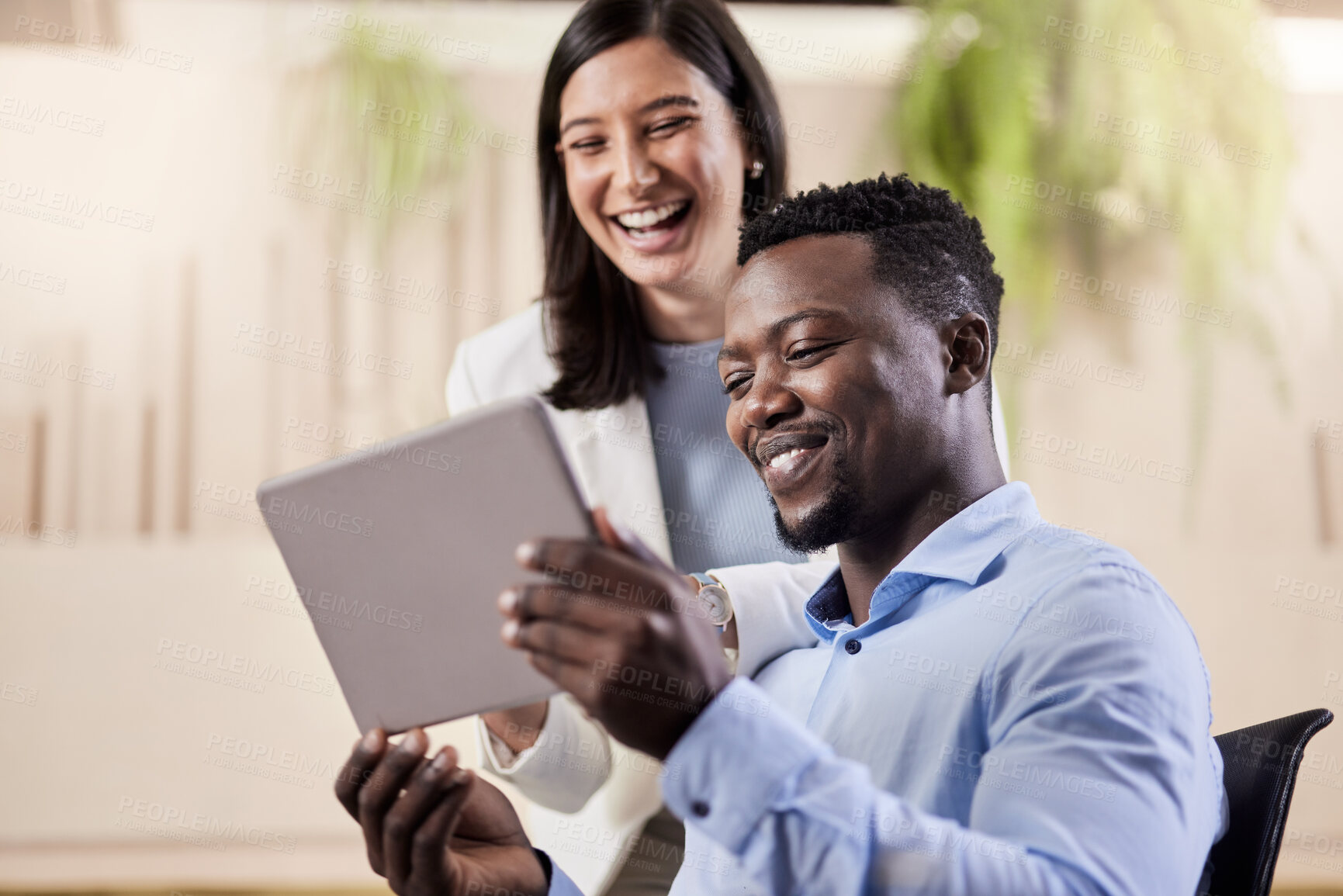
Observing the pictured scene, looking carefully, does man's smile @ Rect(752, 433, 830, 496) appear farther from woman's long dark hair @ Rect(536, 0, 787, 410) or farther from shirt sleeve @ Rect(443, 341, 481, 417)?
shirt sleeve @ Rect(443, 341, 481, 417)

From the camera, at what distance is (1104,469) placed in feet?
9.86

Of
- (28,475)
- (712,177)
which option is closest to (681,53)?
(712,177)

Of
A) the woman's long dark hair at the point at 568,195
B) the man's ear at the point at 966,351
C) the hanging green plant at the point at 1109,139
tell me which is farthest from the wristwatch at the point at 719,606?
the hanging green plant at the point at 1109,139

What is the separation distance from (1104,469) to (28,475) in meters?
3.08

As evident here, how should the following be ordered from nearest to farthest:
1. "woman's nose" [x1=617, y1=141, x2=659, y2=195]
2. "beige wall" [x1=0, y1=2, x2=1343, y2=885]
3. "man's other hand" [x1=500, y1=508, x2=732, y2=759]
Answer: "man's other hand" [x1=500, y1=508, x2=732, y2=759], "woman's nose" [x1=617, y1=141, x2=659, y2=195], "beige wall" [x1=0, y1=2, x2=1343, y2=885]

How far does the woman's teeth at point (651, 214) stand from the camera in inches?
69.8

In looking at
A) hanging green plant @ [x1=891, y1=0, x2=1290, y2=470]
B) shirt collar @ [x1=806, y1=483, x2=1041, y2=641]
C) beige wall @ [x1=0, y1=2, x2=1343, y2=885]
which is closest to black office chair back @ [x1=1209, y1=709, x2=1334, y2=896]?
shirt collar @ [x1=806, y1=483, x2=1041, y2=641]

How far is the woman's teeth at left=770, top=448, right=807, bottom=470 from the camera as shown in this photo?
112cm

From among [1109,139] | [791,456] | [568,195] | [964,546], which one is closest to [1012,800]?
[964,546]

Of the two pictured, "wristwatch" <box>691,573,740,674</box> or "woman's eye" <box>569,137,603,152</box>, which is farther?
"woman's eye" <box>569,137,603,152</box>

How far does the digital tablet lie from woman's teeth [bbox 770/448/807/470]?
0.37 m

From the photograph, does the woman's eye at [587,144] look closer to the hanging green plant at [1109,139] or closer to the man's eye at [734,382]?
the man's eye at [734,382]

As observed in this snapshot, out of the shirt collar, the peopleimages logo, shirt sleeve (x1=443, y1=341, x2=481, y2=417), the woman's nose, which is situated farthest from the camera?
shirt sleeve (x1=443, y1=341, x2=481, y2=417)

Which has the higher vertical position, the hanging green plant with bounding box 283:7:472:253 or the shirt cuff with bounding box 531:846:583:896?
the hanging green plant with bounding box 283:7:472:253
